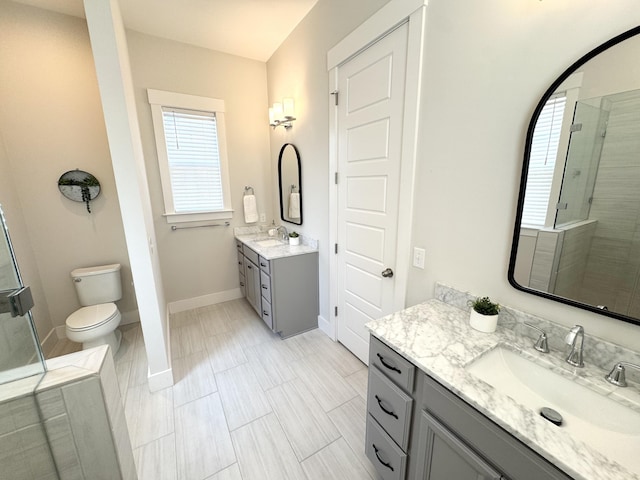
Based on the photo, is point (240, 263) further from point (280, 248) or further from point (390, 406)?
point (390, 406)

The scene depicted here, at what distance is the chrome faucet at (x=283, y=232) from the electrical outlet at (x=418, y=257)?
1.68 m

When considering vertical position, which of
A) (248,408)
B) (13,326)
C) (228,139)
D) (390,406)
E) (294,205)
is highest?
(228,139)

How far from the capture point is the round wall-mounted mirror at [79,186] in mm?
2377

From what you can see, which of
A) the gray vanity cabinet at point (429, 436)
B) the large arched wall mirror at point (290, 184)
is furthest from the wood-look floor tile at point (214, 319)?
the gray vanity cabinet at point (429, 436)

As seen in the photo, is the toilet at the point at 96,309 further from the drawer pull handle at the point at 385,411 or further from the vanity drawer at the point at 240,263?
the drawer pull handle at the point at 385,411

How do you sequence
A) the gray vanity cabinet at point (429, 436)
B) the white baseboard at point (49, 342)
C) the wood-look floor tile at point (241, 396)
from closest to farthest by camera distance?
the gray vanity cabinet at point (429, 436)
the wood-look floor tile at point (241, 396)
the white baseboard at point (49, 342)

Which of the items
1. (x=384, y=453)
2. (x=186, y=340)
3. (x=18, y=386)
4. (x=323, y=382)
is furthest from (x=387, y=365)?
(x=186, y=340)

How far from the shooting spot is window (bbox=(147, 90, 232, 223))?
274 centimetres

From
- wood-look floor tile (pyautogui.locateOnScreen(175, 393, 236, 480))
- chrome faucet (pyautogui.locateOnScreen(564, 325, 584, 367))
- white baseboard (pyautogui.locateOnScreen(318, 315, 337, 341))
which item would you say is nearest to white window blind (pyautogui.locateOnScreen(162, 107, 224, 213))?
white baseboard (pyautogui.locateOnScreen(318, 315, 337, 341))

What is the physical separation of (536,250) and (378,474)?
54.1 inches

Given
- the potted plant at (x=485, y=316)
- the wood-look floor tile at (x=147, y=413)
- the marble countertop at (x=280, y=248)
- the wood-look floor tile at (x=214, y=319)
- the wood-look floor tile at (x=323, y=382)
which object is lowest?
the wood-look floor tile at (x=147, y=413)

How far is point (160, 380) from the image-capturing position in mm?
1931

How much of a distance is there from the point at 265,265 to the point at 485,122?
198 centimetres

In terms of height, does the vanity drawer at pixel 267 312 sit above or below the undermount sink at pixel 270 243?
below
